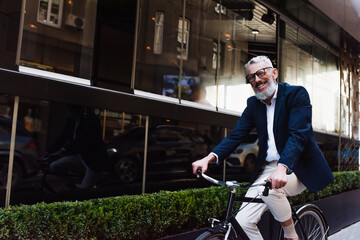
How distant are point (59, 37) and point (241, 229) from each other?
3.04 meters

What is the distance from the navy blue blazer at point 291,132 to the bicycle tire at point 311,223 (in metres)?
0.58

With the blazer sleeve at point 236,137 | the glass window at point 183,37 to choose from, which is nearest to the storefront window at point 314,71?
the glass window at point 183,37

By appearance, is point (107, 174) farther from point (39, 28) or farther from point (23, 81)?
point (39, 28)

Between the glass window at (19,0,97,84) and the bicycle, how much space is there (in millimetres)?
2392

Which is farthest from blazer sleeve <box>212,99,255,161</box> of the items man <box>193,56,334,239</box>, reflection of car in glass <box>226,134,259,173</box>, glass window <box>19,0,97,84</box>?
reflection of car in glass <box>226,134,259,173</box>

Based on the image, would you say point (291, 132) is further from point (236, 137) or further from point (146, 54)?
point (146, 54)

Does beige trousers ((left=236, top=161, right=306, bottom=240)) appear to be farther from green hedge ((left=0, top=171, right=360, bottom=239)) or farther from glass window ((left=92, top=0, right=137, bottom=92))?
glass window ((left=92, top=0, right=137, bottom=92))

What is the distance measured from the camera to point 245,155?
6.83 meters

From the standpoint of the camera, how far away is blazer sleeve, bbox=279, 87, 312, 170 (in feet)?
8.51

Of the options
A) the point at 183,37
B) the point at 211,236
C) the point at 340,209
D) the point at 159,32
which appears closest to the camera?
the point at 211,236

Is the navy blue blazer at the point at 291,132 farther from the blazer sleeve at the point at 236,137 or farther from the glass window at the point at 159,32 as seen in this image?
the glass window at the point at 159,32

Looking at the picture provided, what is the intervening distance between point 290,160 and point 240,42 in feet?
16.6

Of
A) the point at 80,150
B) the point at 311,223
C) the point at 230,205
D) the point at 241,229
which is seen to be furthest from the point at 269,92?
the point at 80,150

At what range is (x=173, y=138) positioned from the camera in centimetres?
538
